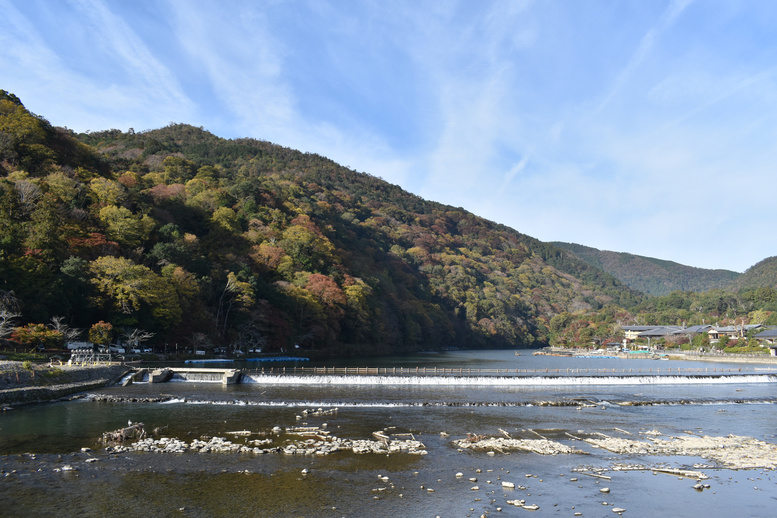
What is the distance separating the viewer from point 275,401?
29109 millimetres

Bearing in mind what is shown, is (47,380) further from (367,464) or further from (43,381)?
(367,464)

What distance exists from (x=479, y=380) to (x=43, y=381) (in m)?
30.0

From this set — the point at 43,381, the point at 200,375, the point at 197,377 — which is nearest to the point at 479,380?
the point at 200,375

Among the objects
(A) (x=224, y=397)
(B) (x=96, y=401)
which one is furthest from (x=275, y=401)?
(B) (x=96, y=401)

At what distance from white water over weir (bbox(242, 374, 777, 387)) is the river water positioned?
619cm

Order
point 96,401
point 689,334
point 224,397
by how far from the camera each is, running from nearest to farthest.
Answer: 1. point 96,401
2. point 224,397
3. point 689,334

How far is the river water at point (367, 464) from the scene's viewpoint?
12.8m

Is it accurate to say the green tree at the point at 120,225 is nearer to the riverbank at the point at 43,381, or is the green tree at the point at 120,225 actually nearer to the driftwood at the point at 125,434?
the riverbank at the point at 43,381

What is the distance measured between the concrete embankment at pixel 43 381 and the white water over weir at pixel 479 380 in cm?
1013

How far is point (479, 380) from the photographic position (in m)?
40.2

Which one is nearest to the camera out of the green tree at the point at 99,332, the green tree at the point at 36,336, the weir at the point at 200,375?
the green tree at the point at 36,336

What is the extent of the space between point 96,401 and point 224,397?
22.7 ft

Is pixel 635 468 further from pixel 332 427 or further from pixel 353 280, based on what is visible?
pixel 353 280

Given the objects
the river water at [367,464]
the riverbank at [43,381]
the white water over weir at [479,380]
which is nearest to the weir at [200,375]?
the white water over weir at [479,380]
